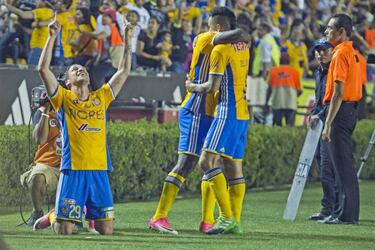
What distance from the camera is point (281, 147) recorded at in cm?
1902

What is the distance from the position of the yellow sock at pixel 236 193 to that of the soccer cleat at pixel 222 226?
221 millimetres

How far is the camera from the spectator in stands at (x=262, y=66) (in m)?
21.7

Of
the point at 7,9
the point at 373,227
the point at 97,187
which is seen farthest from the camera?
the point at 7,9

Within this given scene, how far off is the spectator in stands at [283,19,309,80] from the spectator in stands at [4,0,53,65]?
286 inches

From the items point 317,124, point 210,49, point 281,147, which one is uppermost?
point 210,49

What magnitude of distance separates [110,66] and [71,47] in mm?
657

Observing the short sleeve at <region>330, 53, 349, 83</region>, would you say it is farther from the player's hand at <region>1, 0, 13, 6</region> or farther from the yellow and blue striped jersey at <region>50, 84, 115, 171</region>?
the player's hand at <region>1, 0, 13, 6</region>

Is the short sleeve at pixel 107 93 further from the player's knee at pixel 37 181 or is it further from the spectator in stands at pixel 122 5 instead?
the spectator in stands at pixel 122 5

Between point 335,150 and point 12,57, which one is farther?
point 12,57

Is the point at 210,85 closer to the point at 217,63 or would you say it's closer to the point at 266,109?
the point at 217,63

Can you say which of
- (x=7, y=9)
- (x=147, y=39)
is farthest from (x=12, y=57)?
(x=147, y=39)

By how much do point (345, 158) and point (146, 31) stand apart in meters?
8.46

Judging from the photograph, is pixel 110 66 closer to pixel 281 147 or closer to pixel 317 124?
pixel 281 147

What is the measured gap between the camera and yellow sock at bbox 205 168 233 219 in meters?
10.7
